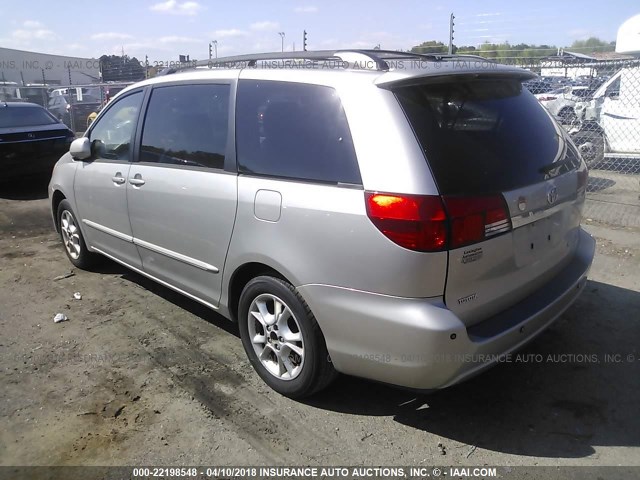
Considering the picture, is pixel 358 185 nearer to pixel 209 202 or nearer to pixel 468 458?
pixel 209 202

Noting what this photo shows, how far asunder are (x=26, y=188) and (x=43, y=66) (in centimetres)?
3893

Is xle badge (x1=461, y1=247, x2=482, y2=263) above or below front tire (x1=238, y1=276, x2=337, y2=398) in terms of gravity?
above

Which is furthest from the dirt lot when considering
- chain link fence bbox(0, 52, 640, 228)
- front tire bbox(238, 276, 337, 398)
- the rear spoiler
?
chain link fence bbox(0, 52, 640, 228)

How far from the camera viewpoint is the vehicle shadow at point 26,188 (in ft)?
29.9

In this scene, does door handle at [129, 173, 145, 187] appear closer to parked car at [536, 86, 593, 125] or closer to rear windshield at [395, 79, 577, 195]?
rear windshield at [395, 79, 577, 195]

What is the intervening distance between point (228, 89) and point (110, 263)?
3.05 meters

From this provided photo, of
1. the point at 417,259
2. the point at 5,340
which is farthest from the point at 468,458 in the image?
the point at 5,340

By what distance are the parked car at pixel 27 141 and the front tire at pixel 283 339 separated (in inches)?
297

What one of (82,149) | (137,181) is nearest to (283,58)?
(137,181)

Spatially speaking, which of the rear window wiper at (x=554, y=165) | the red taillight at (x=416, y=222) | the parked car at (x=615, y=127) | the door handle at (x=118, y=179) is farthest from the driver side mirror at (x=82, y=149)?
the parked car at (x=615, y=127)

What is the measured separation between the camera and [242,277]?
10.5 ft

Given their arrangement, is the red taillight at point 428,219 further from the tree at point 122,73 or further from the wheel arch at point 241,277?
the tree at point 122,73

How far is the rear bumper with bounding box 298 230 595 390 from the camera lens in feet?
7.75

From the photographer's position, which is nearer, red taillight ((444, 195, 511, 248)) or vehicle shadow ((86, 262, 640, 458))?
red taillight ((444, 195, 511, 248))
